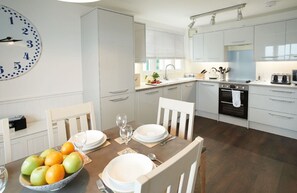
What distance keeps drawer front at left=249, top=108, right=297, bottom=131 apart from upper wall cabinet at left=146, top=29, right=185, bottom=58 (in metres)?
2.19

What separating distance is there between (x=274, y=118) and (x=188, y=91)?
1702 millimetres

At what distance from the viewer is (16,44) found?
2.31 metres

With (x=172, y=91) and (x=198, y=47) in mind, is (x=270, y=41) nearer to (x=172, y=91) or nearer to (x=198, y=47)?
(x=198, y=47)

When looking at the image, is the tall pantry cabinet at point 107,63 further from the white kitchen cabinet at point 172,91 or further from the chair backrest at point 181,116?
the chair backrest at point 181,116

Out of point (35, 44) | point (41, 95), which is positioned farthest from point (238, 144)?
point (35, 44)

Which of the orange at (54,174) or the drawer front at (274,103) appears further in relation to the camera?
the drawer front at (274,103)

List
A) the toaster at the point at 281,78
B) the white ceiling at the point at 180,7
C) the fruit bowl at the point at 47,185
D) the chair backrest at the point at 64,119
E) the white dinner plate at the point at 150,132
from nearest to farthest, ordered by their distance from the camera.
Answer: the fruit bowl at the point at 47,185
the white dinner plate at the point at 150,132
the chair backrest at the point at 64,119
the white ceiling at the point at 180,7
the toaster at the point at 281,78

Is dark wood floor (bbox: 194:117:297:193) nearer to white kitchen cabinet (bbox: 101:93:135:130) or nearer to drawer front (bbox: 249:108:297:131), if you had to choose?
drawer front (bbox: 249:108:297:131)

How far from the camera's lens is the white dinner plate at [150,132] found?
1383 mm

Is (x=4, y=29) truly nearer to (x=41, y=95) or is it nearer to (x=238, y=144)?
(x=41, y=95)

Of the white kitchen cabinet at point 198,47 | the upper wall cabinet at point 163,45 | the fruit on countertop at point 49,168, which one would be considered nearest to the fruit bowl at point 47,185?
the fruit on countertop at point 49,168

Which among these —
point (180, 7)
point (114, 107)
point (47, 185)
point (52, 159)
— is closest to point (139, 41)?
point (180, 7)

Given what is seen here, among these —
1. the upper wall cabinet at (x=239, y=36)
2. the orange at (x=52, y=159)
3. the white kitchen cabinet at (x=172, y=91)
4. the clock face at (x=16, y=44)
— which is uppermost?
the upper wall cabinet at (x=239, y=36)

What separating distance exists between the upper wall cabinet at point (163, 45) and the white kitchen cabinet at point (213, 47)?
0.68 metres
